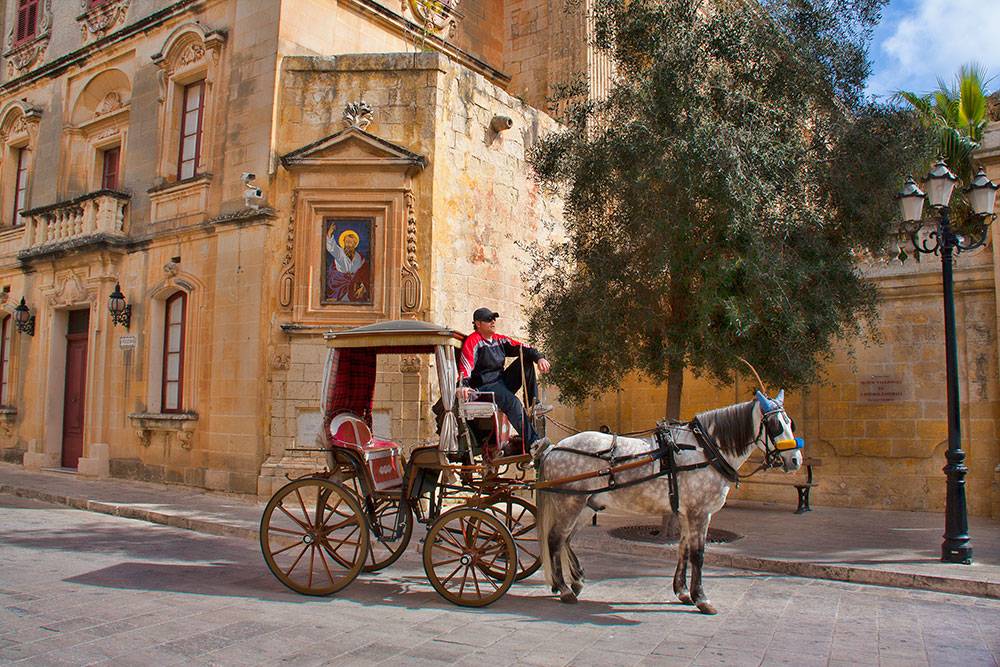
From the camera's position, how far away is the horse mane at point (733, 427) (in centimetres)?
655

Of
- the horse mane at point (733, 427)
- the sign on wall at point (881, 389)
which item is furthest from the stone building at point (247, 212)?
the horse mane at point (733, 427)

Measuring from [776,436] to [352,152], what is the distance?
8733 mm

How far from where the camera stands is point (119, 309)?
599 inches

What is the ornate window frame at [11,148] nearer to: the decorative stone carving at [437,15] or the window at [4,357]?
the window at [4,357]

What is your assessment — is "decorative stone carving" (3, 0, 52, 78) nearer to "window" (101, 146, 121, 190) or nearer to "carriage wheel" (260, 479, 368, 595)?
"window" (101, 146, 121, 190)

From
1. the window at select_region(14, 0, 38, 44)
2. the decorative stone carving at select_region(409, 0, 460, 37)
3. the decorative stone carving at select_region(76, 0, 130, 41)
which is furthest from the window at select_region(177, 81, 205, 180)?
the window at select_region(14, 0, 38, 44)

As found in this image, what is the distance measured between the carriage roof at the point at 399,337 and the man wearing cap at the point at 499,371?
0.69 ft

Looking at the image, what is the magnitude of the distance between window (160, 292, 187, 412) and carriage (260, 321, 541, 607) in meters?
8.30

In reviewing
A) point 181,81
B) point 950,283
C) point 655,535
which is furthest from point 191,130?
point 950,283

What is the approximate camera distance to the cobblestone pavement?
5.14 m

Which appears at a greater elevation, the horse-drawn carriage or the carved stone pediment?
the carved stone pediment

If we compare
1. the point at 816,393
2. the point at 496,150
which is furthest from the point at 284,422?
the point at 816,393

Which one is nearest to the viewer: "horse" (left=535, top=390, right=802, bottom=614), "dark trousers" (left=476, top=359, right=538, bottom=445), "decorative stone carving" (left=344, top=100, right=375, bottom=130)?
"horse" (left=535, top=390, right=802, bottom=614)

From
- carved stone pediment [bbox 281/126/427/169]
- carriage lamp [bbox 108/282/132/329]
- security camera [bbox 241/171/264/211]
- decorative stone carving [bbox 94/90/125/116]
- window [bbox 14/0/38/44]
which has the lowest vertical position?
carriage lamp [bbox 108/282/132/329]
